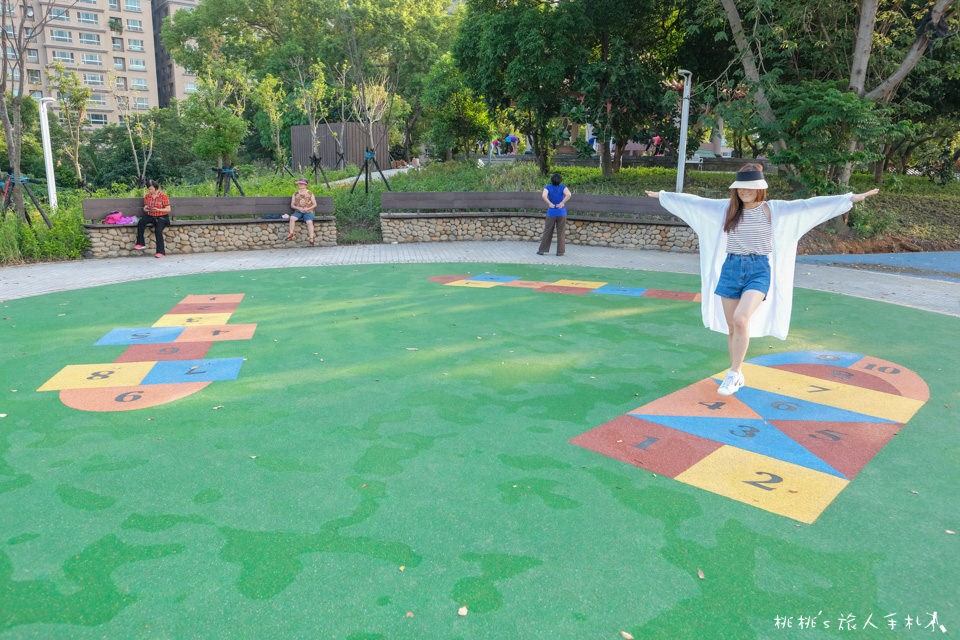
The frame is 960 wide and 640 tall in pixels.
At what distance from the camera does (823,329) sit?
829 cm

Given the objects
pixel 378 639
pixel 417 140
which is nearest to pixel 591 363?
pixel 378 639

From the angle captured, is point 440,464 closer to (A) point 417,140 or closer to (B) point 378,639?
(B) point 378,639

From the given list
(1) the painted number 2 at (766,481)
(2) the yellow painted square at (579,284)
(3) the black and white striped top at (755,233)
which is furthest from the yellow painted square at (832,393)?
(2) the yellow painted square at (579,284)

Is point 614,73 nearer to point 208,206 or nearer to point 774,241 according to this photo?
point 208,206

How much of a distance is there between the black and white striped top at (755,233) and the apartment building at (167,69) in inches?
3658

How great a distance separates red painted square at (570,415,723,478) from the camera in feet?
14.6

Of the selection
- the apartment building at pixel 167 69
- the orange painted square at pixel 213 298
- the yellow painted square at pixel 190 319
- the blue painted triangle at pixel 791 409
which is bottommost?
the blue painted triangle at pixel 791 409

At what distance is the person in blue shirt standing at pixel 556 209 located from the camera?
14281 millimetres

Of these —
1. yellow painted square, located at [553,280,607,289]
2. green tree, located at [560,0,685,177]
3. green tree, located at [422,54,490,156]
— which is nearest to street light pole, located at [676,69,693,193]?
green tree, located at [560,0,685,177]

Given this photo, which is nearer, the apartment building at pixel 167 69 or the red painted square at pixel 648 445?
the red painted square at pixel 648 445

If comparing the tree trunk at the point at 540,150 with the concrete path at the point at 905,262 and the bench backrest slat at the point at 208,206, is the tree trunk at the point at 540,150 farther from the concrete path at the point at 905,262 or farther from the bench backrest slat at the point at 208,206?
the concrete path at the point at 905,262

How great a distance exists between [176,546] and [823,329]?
7.81m

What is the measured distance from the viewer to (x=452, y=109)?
31.5 m

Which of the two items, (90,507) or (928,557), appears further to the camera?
(90,507)
